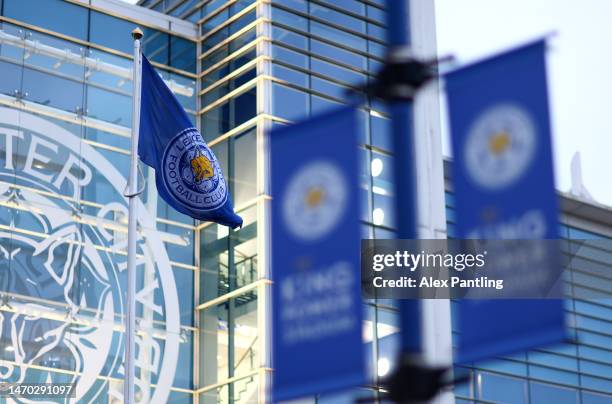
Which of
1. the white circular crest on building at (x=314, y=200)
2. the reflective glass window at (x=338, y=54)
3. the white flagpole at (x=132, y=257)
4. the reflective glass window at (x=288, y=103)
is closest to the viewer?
the white circular crest on building at (x=314, y=200)

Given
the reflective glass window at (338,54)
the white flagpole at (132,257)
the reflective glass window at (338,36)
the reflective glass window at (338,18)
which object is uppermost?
the reflective glass window at (338,18)

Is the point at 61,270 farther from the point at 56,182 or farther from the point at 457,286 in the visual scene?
the point at 457,286

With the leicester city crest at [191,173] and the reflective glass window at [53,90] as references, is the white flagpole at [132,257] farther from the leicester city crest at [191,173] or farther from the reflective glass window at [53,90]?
the reflective glass window at [53,90]

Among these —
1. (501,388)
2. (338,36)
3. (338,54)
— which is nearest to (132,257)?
(338,54)

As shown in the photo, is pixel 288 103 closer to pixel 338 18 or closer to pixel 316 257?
pixel 338 18

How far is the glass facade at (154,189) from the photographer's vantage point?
27.1 m

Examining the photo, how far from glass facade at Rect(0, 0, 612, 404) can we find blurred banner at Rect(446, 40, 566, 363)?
65.5 ft

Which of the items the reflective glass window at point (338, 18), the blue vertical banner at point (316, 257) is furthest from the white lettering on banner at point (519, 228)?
the reflective glass window at point (338, 18)

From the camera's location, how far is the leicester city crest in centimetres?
2020

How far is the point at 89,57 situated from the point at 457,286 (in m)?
9.57

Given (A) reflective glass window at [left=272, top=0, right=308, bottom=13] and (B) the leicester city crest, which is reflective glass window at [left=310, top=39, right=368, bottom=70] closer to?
(A) reflective glass window at [left=272, top=0, right=308, bottom=13]

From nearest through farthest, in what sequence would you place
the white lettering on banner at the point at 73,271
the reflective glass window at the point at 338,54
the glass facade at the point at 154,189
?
1. the white lettering on banner at the point at 73,271
2. the glass facade at the point at 154,189
3. the reflective glass window at the point at 338,54

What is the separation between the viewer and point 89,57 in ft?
96.8

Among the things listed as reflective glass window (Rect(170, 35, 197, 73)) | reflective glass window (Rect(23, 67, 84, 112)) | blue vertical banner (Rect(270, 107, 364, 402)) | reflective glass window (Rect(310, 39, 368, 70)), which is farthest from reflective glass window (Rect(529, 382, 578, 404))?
blue vertical banner (Rect(270, 107, 364, 402))
